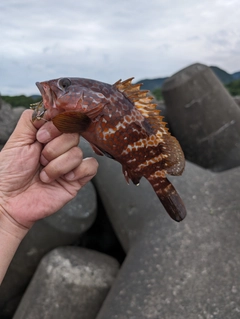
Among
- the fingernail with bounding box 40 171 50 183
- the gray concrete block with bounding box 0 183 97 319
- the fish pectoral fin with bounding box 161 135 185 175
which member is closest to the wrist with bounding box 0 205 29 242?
the fingernail with bounding box 40 171 50 183

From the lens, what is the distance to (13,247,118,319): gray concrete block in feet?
8.69

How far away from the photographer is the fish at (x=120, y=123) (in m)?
1.16

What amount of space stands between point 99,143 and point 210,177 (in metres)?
2.10

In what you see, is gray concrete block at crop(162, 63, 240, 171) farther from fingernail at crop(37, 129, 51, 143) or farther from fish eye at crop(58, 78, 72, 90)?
fish eye at crop(58, 78, 72, 90)

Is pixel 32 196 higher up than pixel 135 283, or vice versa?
pixel 32 196

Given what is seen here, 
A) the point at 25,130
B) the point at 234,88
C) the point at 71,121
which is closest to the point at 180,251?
the point at 25,130

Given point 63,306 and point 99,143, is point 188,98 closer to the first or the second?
point 63,306

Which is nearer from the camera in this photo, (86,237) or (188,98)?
(86,237)

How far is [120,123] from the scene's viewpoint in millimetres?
1225

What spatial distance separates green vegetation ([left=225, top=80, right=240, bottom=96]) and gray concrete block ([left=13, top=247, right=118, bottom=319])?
6236 millimetres

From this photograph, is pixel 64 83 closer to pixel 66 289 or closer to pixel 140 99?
pixel 140 99

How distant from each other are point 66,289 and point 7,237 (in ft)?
4.14

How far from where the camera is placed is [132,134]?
1.25 metres

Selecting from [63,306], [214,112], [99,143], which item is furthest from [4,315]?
Answer: [214,112]
